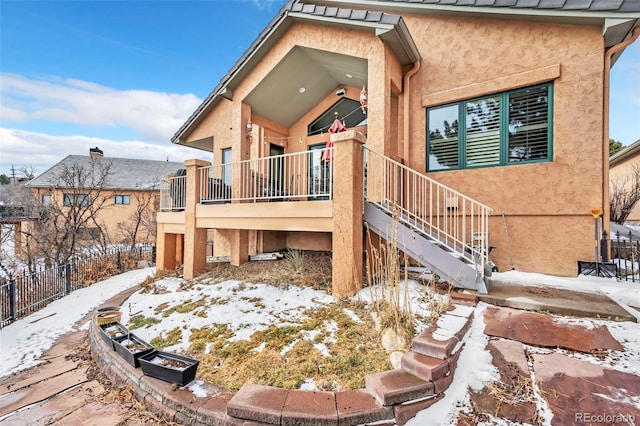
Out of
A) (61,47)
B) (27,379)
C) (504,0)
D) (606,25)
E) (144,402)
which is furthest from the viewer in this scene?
(61,47)

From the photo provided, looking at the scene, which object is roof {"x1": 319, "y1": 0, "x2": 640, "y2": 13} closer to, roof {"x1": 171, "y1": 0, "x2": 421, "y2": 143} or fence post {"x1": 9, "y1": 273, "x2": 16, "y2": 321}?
roof {"x1": 171, "y1": 0, "x2": 421, "y2": 143}

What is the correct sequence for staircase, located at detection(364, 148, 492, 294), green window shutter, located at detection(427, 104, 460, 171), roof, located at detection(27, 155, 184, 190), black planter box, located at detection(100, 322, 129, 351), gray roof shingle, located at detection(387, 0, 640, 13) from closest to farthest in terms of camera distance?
black planter box, located at detection(100, 322, 129, 351)
staircase, located at detection(364, 148, 492, 294)
gray roof shingle, located at detection(387, 0, 640, 13)
green window shutter, located at detection(427, 104, 460, 171)
roof, located at detection(27, 155, 184, 190)

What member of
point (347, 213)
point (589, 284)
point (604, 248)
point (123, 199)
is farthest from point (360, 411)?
point (123, 199)

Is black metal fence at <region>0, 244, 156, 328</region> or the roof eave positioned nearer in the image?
the roof eave

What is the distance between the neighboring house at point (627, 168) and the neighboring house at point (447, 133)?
7.72m

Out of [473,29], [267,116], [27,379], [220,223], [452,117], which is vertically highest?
[473,29]

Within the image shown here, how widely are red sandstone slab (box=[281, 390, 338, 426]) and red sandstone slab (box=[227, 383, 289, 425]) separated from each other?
6 cm

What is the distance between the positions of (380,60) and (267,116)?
13.4ft

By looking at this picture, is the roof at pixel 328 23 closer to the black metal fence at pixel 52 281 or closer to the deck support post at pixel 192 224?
the deck support post at pixel 192 224

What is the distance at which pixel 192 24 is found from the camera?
45.9ft

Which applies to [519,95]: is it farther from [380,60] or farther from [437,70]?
[380,60]

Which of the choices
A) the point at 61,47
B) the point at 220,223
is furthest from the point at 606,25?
the point at 61,47

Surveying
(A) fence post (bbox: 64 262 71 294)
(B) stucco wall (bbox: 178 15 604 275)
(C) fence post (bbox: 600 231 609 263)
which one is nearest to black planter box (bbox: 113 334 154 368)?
(B) stucco wall (bbox: 178 15 604 275)

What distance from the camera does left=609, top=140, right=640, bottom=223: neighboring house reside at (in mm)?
10203
